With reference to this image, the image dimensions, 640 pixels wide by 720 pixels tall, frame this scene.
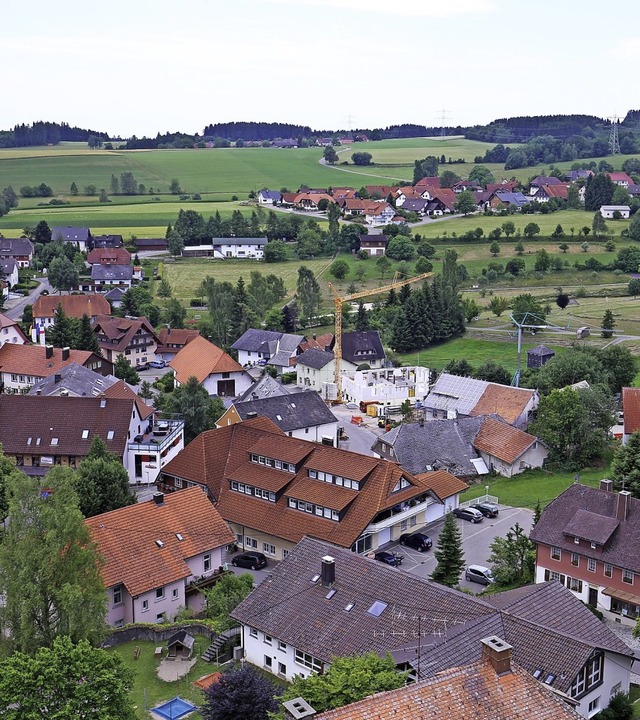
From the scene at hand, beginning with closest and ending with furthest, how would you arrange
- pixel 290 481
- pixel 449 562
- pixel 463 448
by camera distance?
pixel 449 562, pixel 290 481, pixel 463 448

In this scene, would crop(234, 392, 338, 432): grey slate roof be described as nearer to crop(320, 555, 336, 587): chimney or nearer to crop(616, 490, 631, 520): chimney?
crop(616, 490, 631, 520): chimney

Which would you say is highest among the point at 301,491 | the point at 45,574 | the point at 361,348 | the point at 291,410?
the point at 45,574

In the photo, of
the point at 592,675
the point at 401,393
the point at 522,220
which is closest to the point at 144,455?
the point at 401,393

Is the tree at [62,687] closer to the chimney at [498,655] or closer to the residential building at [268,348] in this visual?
the chimney at [498,655]

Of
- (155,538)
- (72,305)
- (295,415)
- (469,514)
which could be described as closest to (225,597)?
(155,538)

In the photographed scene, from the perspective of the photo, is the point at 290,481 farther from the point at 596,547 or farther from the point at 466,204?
the point at 466,204

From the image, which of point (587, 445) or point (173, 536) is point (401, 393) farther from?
point (173, 536)
